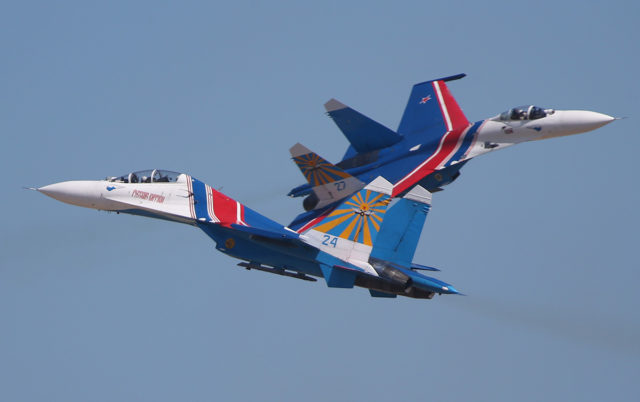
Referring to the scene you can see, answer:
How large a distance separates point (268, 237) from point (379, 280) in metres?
3.96

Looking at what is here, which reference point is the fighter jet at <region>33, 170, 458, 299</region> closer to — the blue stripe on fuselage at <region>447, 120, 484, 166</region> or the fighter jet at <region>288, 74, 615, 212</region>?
the fighter jet at <region>288, 74, 615, 212</region>

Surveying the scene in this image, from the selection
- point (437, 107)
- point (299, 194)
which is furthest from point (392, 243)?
point (437, 107)

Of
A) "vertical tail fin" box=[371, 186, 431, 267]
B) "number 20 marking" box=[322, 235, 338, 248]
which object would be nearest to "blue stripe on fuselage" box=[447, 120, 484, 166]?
"vertical tail fin" box=[371, 186, 431, 267]

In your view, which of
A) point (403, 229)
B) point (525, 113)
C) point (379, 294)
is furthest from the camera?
point (525, 113)

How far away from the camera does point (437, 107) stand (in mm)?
53312

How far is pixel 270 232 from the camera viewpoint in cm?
4403

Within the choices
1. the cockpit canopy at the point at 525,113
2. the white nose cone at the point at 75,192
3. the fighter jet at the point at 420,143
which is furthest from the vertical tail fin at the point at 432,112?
the white nose cone at the point at 75,192

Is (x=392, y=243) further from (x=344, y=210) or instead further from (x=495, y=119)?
(x=495, y=119)

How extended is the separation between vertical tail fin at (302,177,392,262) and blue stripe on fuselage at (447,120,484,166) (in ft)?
14.5

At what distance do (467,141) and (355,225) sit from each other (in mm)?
7470

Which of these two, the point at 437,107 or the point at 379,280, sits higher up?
the point at 437,107

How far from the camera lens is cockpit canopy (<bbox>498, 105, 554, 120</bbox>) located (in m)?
49.7

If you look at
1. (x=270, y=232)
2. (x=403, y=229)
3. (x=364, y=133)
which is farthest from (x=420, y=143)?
(x=270, y=232)

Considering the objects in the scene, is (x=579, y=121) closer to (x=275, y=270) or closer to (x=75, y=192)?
(x=275, y=270)
